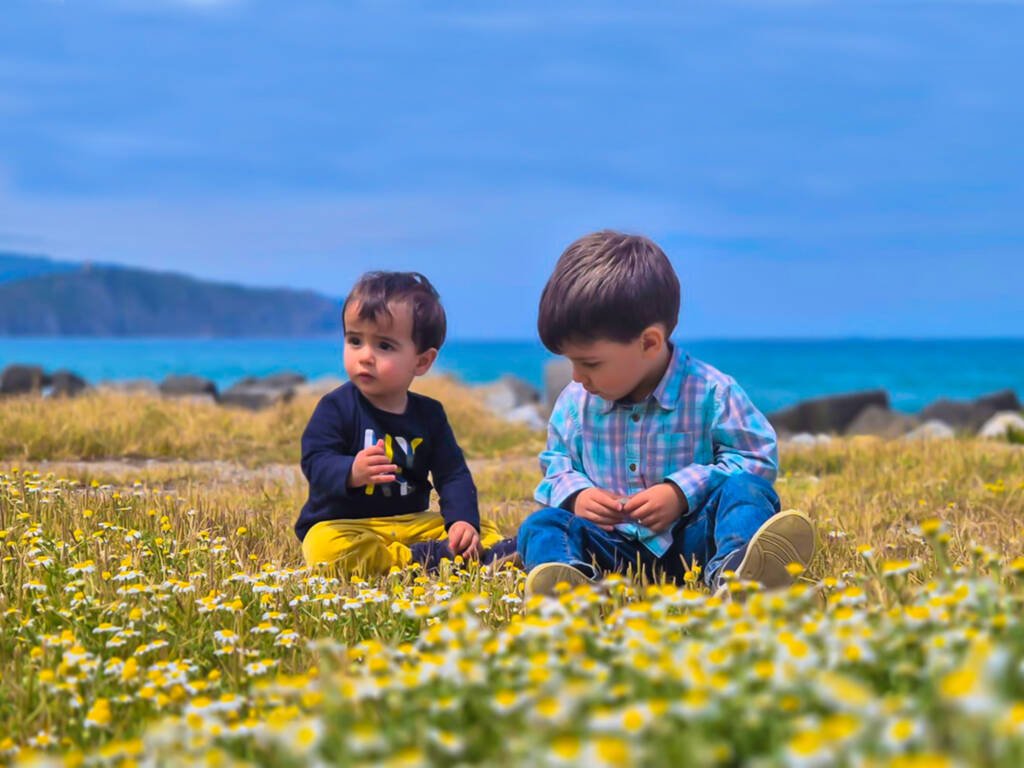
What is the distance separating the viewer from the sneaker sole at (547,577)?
3.88m

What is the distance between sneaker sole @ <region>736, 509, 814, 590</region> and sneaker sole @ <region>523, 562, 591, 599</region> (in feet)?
2.06

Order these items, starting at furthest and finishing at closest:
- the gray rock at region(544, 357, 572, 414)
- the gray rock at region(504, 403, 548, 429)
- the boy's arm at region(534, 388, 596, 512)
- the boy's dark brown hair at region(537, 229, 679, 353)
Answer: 1. the gray rock at region(544, 357, 572, 414)
2. the gray rock at region(504, 403, 548, 429)
3. the boy's arm at region(534, 388, 596, 512)
4. the boy's dark brown hair at region(537, 229, 679, 353)

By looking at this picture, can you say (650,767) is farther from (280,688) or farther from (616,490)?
(616,490)

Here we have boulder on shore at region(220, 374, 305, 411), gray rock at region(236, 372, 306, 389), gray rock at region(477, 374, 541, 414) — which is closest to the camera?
boulder on shore at region(220, 374, 305, 411)

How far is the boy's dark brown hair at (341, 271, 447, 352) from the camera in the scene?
4.75 metres

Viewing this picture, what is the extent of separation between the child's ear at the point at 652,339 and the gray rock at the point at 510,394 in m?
15.0

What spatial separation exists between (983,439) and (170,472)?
739 cm

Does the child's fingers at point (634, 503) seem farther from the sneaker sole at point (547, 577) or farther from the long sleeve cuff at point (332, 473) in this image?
the long sleeve cuff at point (332, 473)

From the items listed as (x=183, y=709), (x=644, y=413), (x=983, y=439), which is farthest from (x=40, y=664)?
(x=983, y=439)

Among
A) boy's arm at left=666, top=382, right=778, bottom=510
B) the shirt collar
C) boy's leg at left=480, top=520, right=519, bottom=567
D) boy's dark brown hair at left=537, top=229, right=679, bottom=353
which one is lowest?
boy's leg at left=480, top=520, right=519, bottom=567

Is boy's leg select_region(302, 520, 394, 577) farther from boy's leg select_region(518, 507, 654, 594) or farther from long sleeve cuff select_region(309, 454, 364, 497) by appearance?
boy's leg select_region(518, 507, 654, 594)

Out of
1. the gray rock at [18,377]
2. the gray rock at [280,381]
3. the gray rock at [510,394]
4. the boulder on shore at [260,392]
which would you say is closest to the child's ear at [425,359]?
the boulder on shore at [260,392]

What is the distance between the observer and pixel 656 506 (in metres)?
4.21

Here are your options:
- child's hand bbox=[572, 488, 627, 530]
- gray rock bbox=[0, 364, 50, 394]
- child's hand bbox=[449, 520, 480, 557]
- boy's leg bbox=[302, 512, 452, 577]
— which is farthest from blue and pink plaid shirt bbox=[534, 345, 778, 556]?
gray rock bbox=[0, 364, 50, 394]
